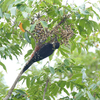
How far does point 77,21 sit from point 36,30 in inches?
12.6

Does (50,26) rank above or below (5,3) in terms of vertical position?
below

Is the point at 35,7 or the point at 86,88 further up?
the point at 35,7

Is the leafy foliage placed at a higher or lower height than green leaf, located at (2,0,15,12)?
lower

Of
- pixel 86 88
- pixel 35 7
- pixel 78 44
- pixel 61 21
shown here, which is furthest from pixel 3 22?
pixel 86 88

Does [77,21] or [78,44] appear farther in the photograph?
[78,44]

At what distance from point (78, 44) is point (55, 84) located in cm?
39

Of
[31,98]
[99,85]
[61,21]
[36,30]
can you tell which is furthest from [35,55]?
[99,85]

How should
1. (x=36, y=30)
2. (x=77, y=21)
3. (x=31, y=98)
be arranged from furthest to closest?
Result: (x=31, y=98), (x=77, y=21), (x=36, y=30)

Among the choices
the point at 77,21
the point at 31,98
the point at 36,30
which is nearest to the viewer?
the point at 36,30

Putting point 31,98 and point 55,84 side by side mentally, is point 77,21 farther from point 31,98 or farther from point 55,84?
point 31,98

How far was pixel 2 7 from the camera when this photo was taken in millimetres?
931

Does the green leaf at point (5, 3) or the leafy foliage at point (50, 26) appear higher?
the green leaf at point (5, 3)

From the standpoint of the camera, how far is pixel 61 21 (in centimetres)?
96

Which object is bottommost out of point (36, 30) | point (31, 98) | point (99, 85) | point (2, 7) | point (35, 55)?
point (99, 85)
